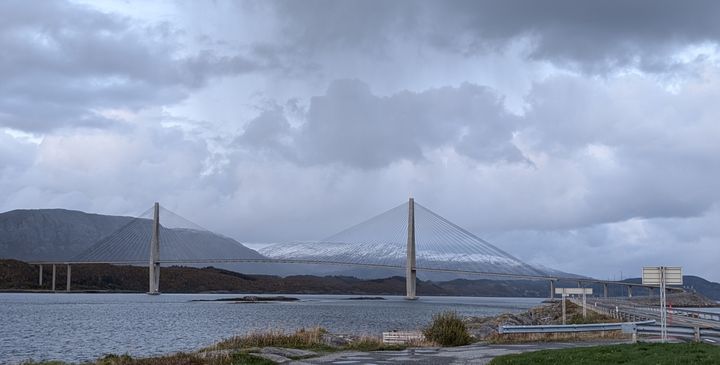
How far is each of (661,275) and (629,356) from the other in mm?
6495

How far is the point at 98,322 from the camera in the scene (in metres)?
61.5

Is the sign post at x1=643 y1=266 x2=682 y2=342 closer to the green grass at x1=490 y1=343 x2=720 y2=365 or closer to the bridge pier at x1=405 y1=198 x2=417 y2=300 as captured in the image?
the green grass at x1=490 y1=343 x2=720 y2=365

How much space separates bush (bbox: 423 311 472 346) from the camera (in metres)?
27.7

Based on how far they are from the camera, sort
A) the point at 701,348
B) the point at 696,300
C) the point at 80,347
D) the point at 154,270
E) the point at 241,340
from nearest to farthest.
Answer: the point at 701,348
the point at 241,340
the point at 80,347
the point at 154,270
the point at 696,300

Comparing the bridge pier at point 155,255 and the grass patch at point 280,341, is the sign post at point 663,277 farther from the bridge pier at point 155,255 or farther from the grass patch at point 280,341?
the bridge pier at point 155,255

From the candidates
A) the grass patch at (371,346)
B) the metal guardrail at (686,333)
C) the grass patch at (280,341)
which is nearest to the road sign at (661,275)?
the metal guardrail at (686,333)

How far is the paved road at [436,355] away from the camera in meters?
21.9

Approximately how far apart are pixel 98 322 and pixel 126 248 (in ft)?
387

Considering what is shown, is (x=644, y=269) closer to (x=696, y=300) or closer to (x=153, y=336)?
(x=153, y=336)

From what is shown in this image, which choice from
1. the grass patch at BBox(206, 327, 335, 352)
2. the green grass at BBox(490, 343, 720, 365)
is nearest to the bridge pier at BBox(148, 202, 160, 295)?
the grass patch at BBox(206, 327, 335, 352)

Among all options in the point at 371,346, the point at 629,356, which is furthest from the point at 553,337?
the point at 629,356

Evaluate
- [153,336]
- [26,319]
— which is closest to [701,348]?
[153,336]

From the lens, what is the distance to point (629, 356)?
20.2m

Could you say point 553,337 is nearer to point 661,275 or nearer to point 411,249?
point 661,275
